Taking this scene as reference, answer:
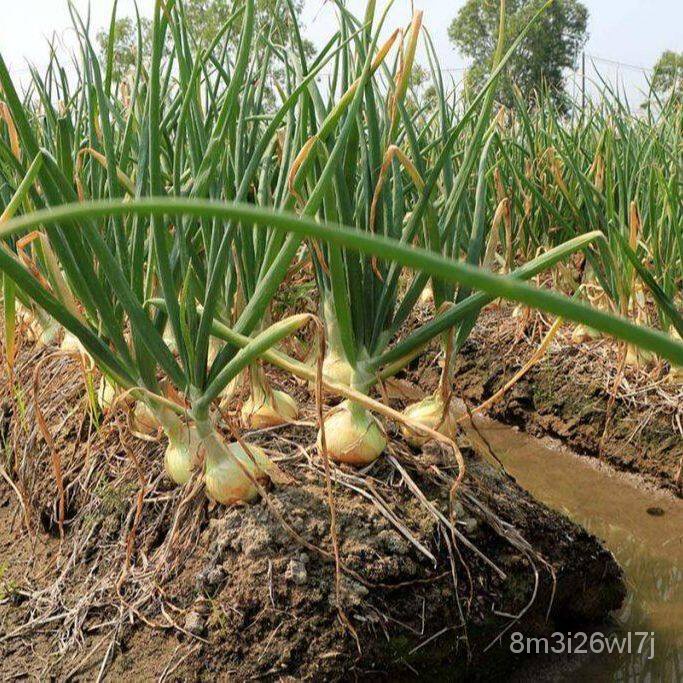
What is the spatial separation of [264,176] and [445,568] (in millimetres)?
772

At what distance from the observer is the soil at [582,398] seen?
228cm

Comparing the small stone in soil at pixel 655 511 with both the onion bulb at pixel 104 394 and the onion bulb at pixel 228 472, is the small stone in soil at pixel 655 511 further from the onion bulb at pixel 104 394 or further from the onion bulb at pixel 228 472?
the onion bulb at pixel 104 394

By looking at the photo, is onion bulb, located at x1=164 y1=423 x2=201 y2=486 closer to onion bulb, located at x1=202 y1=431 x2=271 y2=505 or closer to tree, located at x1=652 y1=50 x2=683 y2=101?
onion bulb, located at x1=202 y1=431 x2=271 y2=505

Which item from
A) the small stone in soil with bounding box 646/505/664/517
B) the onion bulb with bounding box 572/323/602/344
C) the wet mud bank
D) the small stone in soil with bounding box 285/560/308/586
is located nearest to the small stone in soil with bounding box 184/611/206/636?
the wet mud bank

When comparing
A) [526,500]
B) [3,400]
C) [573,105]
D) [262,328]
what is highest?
[573,105]

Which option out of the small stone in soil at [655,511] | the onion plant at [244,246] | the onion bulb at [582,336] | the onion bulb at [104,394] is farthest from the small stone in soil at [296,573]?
the onion bulb at [582,336]

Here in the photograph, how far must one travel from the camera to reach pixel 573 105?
3.27 metres

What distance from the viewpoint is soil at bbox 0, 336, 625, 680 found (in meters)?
1.12

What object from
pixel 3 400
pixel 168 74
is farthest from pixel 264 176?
pixel 3 400

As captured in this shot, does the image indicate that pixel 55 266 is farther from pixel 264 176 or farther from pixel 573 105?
pixel 573 105

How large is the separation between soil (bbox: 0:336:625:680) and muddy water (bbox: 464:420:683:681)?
8 cm

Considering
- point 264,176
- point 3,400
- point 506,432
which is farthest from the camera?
point 506,432

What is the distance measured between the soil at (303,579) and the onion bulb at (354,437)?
0.03m

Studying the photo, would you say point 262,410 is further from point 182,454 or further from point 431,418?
point 431,418
